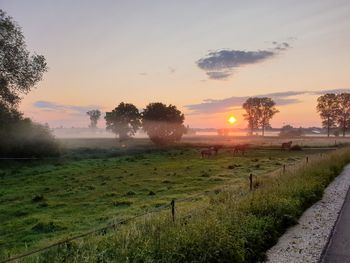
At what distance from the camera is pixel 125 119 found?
13462 cm

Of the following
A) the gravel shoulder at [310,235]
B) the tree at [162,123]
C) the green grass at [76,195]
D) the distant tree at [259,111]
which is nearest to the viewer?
the gravel shoulder at [310,235]

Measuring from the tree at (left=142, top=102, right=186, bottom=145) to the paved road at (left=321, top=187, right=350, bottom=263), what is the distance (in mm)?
Answer: 84989

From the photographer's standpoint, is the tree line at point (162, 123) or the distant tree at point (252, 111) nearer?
the tree line at point (162, 123)

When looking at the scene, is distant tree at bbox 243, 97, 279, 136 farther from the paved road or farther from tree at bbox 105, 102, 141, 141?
the paved road

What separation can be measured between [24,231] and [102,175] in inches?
830

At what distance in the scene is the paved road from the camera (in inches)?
514

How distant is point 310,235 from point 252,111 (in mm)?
165346

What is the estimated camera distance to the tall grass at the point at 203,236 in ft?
34.8

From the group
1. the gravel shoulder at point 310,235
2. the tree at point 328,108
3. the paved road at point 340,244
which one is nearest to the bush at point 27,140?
the gravel shoulder at point 310,235

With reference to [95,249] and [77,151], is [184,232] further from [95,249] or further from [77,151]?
[77,151]

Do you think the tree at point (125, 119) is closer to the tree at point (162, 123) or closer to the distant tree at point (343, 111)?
the tree at point (162, 123)

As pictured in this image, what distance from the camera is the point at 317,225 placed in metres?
17.5

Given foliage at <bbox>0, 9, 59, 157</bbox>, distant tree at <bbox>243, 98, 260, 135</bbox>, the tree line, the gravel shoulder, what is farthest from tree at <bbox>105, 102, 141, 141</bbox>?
the gravel shoulder

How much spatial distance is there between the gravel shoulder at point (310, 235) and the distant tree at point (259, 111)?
154991 mm
